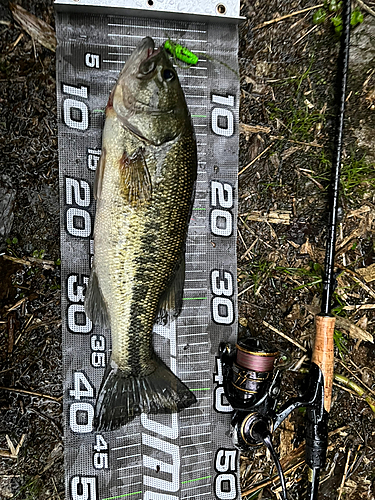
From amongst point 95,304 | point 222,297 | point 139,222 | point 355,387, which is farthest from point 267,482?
point 139,222

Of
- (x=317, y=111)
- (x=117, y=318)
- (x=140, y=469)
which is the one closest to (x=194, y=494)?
(x=140, y=469)

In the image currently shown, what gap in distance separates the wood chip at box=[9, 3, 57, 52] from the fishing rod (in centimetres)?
159

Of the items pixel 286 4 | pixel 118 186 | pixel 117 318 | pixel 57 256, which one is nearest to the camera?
pixel 118 186

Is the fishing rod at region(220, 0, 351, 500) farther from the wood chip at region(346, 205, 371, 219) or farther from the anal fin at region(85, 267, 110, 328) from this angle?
the anal fin at region(85, 267, 110, 328)

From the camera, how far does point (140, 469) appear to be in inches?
91.2

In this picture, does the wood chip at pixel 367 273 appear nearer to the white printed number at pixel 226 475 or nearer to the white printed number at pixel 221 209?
the white printed number at pixel 221 209

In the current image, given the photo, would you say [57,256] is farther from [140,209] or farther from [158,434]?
[158,434]

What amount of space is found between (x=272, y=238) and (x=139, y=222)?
0.91 metres

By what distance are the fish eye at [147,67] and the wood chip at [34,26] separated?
2.00 ft

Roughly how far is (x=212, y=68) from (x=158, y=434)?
80.6 inches

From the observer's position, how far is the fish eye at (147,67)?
1.92 meters

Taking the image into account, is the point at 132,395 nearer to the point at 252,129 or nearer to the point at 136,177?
the point at 136,177

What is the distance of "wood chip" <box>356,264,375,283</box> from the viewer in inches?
102

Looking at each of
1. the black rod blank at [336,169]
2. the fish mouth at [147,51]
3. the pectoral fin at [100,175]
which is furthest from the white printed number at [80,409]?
the fish mouth at [147,51]
